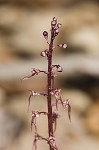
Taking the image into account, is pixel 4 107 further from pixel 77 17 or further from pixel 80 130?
pixel 77 17

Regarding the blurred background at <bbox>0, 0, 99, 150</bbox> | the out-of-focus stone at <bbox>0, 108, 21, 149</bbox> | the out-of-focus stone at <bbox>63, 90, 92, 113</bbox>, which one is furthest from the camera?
the out-of-focus stone at <bbox>63, 90, 92, 113</bbox>

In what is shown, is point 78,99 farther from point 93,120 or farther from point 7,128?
point 7,128

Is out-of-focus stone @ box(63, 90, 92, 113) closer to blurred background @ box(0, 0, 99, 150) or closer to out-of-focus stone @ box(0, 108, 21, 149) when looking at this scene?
blurred background @ box(0, 0, 99, 150)

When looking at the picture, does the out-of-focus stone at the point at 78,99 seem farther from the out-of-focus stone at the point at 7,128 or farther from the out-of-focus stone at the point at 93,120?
the out-of-focus stone at the point at 7,128

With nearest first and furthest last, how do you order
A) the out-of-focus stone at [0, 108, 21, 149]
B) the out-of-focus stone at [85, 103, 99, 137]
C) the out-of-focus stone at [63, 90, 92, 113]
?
the out-of-focus stone at [0, 108, 21, 149] → the out-of-focus stone at [85, 103, 99, 137] → the out-of-focus stone at [63, 90, 92, 113]

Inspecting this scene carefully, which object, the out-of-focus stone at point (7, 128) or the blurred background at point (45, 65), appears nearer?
the out-of-focus stone at point (7, 128)

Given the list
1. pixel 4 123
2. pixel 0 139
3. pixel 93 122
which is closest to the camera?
pixel 0 139

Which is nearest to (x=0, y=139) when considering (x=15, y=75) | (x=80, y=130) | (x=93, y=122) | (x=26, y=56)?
(x=80, y=130)

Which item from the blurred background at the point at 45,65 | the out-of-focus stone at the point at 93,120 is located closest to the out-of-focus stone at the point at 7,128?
the blurred background at the point at 45,65

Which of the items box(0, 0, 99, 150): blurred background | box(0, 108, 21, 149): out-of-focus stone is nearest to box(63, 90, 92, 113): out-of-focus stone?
box(0, 0, 99, 150): blurred background
